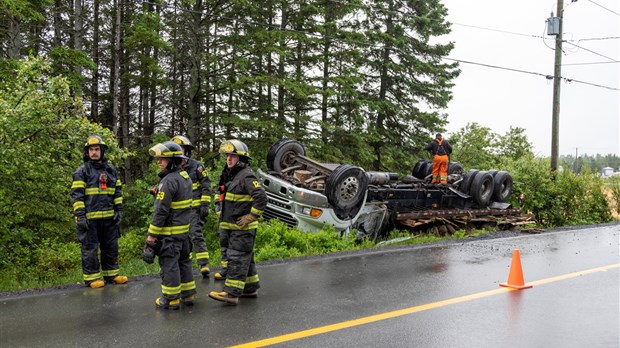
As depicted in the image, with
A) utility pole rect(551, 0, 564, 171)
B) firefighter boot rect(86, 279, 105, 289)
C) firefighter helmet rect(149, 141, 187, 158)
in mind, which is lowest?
firefighter boot rect(86, 279, 105, 289)

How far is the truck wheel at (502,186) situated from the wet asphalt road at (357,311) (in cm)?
611

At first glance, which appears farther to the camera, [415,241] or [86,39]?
[86,39]

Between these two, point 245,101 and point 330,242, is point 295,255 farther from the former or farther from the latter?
point 245,101

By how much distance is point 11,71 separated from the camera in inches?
489

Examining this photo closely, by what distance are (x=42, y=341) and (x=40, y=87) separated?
555cm

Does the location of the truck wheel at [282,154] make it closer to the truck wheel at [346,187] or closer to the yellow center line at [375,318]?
the truck wheel at [346,187]

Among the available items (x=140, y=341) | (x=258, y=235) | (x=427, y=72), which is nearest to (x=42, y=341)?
(x=140, y=341)

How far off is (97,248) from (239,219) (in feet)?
6.91

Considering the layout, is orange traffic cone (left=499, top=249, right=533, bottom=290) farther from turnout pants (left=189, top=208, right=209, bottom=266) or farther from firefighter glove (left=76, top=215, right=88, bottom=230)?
firefighter glove (left=76, top=215, right=88, bottom=230)

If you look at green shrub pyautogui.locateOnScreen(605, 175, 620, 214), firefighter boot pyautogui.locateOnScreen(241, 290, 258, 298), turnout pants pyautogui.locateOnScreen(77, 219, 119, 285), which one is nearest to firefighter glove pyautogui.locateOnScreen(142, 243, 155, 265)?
firefighter boot pyautogui.locateOnScreen(241, 290, 258, 298)

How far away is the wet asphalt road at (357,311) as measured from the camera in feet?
15.0

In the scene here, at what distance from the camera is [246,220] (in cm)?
559

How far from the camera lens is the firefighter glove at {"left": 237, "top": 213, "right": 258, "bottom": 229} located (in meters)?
5.57

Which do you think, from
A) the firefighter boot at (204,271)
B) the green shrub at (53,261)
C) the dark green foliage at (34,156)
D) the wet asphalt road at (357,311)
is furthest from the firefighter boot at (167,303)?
the dark green foliage at (34,156)
